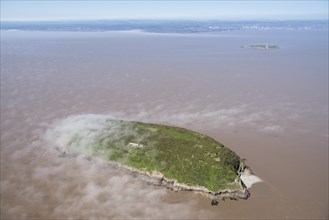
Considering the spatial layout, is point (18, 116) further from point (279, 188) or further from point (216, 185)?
point (279, 188)

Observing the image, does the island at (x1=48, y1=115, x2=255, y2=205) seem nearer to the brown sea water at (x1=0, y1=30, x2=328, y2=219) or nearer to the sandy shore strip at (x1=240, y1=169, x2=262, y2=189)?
the sandy shore strip at (x1=240, y1=169, x2=262, y2=189)

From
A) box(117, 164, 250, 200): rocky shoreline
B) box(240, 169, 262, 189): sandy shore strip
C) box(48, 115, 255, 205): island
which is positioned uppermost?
box(48, 115, 255, 205): island

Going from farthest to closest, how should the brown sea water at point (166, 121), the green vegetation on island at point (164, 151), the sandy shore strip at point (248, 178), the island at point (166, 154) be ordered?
the sandy shore strip at point (248, 178)
the green vegetation on island at point (164, 151)
the island at point (166, 154)
the brown sea water at point (166, 121)

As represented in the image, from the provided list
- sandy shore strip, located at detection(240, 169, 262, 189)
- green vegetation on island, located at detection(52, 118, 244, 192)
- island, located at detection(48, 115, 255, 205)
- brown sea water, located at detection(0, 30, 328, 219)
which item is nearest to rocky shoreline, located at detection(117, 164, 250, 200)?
island, located at detection(48, 115, 255, 205)

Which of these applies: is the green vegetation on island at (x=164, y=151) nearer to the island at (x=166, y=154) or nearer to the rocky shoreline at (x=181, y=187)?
the island at (x=166, y=154)

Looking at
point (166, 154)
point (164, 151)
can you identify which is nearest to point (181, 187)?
point (166, 154)

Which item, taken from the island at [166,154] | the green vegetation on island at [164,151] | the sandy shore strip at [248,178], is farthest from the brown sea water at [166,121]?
the green vegetation on island at [164,151]

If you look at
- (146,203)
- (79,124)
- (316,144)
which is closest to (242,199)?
(146,203)

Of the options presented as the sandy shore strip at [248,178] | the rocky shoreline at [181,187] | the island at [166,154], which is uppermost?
the island at [166,154]

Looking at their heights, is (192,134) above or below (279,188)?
above
